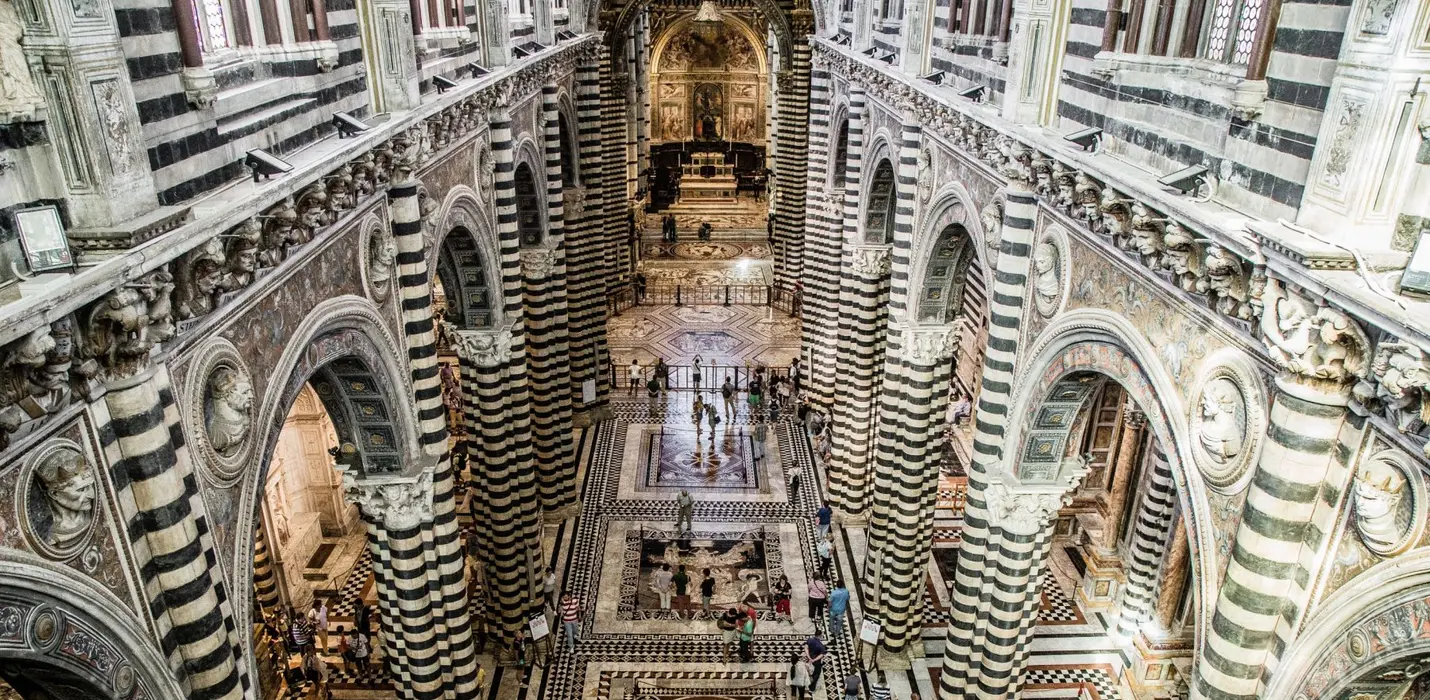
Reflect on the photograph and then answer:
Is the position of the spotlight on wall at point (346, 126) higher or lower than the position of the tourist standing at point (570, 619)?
higher

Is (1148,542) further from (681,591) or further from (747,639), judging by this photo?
(681,591)

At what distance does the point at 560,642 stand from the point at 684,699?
7.68 ft

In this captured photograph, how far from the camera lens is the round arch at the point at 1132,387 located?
664 centimetres

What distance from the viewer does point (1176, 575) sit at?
1341cm

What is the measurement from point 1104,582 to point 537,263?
427 inches

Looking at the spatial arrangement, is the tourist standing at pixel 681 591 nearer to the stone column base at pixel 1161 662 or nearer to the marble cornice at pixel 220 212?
the stone column base at pixel 1161 662

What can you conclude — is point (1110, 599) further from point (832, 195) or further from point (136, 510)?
point (136, 510)

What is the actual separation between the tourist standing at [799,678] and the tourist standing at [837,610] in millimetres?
1195

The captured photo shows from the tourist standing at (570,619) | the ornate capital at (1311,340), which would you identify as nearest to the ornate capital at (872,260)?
the tourist standing at (570,619)

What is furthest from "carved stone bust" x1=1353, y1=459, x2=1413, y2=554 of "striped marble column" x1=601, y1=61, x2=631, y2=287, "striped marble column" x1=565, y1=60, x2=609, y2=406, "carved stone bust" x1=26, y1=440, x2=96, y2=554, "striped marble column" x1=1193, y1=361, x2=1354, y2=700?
"striped marble column" x1=601, y1=61, x2=631, y2=287

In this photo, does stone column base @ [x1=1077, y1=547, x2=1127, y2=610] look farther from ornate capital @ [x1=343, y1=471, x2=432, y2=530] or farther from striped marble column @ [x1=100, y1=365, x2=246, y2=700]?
striped marble column @ [x1=100, y1=365, x2=246, y2=700]

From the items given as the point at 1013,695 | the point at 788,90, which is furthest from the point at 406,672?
the point at 788,90

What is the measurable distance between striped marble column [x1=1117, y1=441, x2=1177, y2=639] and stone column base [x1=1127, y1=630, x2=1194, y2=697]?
0.47 m

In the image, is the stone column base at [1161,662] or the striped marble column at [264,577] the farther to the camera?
the striped marble column at [264,577]
